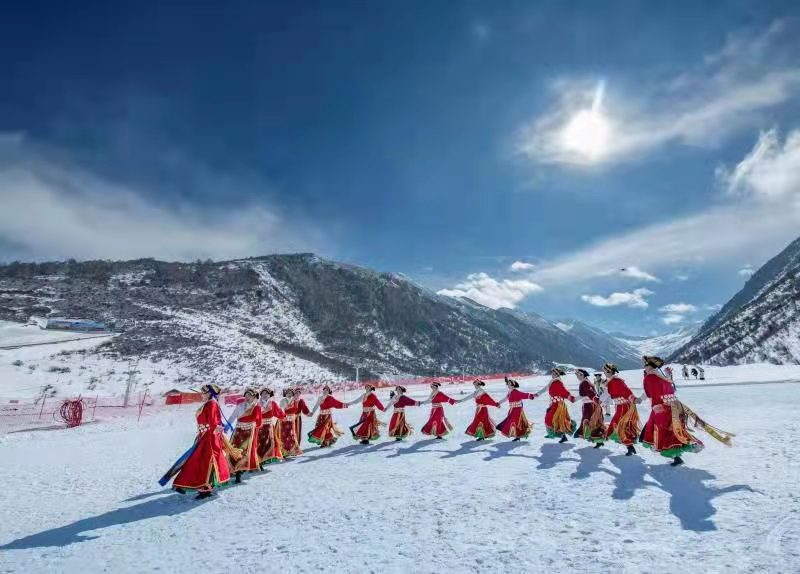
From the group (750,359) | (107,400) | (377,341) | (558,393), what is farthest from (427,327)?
(558,393)

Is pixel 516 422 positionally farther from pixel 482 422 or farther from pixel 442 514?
pixel 442 514

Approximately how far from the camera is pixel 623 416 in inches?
451

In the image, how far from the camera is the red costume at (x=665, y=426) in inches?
367

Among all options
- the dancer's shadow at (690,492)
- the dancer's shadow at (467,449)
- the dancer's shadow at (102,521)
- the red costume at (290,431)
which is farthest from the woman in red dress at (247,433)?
the dancer's shadow at (690,492)

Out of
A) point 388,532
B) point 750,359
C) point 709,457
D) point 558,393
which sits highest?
point 750,359

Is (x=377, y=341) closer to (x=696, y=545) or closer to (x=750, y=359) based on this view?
(x=750, y=359)

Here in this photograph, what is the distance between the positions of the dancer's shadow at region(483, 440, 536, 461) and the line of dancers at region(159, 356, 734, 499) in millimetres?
348

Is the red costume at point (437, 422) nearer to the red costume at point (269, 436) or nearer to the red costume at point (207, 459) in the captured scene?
the red costume at point (269, 436)

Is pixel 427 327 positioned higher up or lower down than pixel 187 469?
higher up

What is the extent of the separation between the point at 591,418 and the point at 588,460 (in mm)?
2362

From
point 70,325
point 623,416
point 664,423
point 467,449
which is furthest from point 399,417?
point 70,325

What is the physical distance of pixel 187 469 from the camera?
9.22 meters

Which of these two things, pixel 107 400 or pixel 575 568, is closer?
pixel 575 568

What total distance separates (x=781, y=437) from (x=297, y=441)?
12491mm
